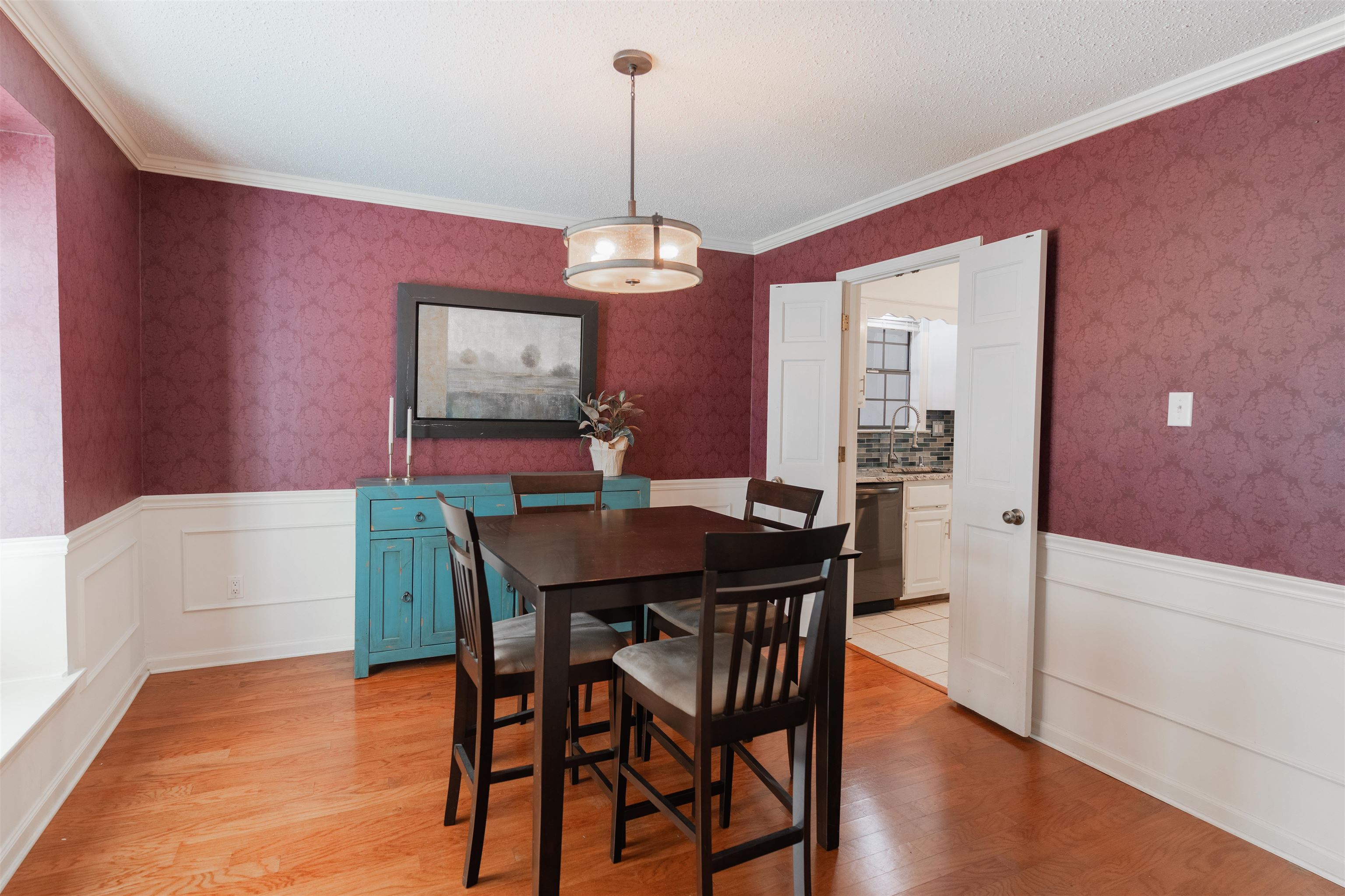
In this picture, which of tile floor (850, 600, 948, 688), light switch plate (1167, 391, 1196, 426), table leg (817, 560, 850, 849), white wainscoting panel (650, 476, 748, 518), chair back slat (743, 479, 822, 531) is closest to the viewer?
table leg (817, 560, 850, 849)

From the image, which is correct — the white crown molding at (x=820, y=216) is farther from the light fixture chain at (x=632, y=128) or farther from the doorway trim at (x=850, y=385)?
the light fixture chain at (x=632, y=128)

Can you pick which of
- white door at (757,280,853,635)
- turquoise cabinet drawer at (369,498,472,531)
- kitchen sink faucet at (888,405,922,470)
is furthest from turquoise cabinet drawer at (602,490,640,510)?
kitchen sink faucet at (888,405,922,470)

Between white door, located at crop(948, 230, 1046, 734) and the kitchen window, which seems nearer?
white door, located at crop(948, 230, 1046, 734)

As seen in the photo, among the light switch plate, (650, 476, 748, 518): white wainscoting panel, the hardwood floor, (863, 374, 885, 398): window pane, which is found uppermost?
(863, 374, 885, 398): window pane

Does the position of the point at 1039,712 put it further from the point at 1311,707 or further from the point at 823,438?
the point at 823,438

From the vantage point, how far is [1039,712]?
2943 mm

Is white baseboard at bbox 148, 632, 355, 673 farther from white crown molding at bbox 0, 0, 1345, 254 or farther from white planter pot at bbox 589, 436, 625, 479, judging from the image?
white crown molding at bbox 0, 0, 1345, 254

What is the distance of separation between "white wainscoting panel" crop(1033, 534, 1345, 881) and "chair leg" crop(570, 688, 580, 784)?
6.19 ft

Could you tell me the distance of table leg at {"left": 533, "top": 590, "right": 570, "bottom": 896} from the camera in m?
1.75

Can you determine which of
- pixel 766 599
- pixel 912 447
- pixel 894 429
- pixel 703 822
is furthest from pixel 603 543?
pixel 912 447

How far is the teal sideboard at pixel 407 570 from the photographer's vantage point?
134 inches

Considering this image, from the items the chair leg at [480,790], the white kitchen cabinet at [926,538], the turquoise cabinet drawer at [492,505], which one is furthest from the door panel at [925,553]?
the chair leg at [480,790]

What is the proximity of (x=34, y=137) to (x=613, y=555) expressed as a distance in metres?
2.36

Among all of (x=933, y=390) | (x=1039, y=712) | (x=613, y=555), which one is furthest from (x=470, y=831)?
(x=933, y=390)
